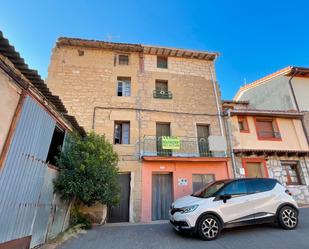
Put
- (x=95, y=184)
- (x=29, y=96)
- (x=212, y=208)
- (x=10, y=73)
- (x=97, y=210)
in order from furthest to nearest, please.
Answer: (x=97, y=210), (x=95, y=184), (x=212, y=208), (x=29, y=96), (x=10, y=73)

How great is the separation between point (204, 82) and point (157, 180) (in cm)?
692

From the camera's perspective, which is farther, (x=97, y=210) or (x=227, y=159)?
(x=227, y=159)

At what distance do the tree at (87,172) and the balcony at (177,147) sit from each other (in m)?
2.70

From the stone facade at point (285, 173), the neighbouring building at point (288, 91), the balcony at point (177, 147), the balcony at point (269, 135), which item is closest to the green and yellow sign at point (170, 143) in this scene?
the balcony at point (177, 147)

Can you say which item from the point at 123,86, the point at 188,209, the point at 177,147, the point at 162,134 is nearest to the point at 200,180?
the point at 177,147

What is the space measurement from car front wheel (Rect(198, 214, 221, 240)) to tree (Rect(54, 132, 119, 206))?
137 inches

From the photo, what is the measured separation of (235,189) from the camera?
5.94m

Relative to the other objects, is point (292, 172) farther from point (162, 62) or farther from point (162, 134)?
point (162, 62)

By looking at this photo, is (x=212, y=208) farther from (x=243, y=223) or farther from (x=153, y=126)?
(x=153, y=126)

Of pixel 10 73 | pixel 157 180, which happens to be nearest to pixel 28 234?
pixel 10 73

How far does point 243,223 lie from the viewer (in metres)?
5.56

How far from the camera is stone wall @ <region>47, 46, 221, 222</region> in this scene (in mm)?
10242

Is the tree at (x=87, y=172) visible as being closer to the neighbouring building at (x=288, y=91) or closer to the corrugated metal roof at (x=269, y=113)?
the corrugated metal roof at (x=269, y=113)

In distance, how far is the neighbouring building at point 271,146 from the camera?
10.6 m
